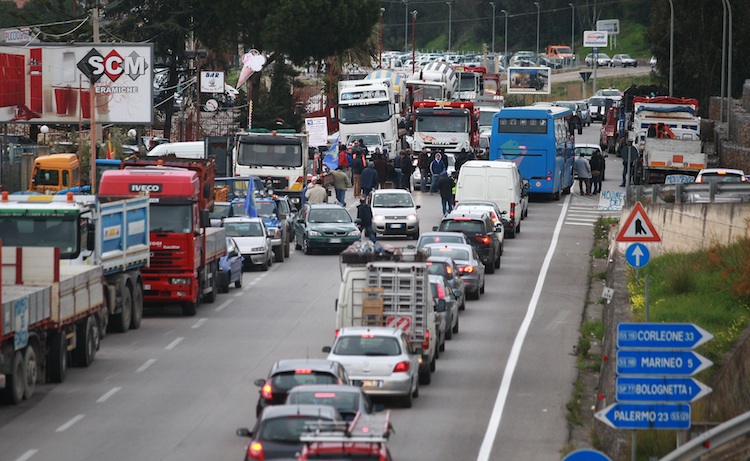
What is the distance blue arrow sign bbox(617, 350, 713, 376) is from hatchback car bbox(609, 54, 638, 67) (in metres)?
130

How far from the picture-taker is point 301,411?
16.0 meters

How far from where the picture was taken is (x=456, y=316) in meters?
29.8

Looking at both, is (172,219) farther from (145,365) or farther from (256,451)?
(256,451)

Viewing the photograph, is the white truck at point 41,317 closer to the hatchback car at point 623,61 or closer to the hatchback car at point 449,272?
the hatchback car at point 449,272

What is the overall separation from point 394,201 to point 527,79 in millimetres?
70596

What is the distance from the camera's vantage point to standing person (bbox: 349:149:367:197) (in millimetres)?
57156

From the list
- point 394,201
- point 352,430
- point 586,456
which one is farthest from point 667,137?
point 586,456

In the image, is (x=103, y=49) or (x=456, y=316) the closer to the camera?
(x=456, y=316)

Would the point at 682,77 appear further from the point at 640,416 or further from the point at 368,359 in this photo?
the point at 640,416

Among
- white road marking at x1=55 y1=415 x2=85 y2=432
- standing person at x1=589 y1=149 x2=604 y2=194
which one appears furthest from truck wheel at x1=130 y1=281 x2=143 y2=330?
standing person at x1=589 y1=149 x2=604 y2=194

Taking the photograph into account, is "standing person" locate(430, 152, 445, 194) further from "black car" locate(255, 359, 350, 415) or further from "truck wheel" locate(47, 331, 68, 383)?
"black car" locate(255, 359, 350, 415)

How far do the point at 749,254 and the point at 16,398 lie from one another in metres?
11.8

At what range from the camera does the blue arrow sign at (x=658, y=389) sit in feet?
45.0

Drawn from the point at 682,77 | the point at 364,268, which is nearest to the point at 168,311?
the point at 364,268
